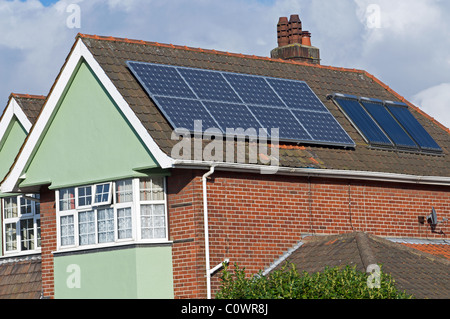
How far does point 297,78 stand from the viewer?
2778 centimetres

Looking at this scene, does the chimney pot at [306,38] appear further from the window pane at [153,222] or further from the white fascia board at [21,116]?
the window pane at [153,222]

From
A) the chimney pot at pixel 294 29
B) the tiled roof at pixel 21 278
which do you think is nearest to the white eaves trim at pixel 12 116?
the tiled roof at pixel 21 278

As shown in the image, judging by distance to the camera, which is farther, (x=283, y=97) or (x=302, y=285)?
(x=283, y=97)

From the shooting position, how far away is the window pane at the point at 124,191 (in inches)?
886

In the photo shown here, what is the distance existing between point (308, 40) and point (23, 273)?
11.7 m

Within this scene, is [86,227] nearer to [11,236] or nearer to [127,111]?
[127,111]

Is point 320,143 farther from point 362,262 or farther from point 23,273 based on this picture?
point 23,273

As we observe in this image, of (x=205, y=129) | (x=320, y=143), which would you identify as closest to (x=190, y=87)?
(x=205, y=129)

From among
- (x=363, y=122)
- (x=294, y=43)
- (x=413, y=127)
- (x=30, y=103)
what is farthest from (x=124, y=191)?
(x=294, y=43)

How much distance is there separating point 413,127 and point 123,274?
34.3 ft

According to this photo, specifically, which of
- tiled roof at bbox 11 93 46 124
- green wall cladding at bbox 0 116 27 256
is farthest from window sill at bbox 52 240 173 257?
tiled roof at bbox 11 93 46 124

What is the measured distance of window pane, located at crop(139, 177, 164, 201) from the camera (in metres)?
22.3
